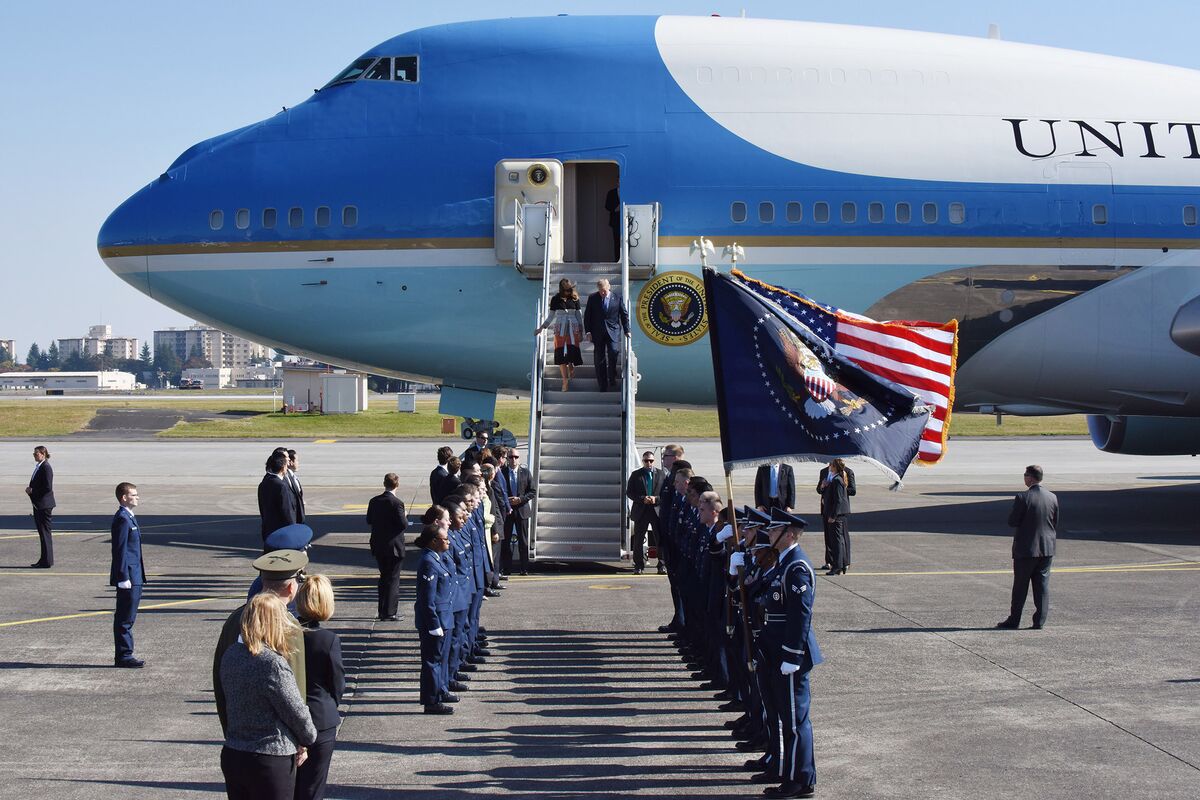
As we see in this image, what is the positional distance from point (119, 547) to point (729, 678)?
19.9 ft

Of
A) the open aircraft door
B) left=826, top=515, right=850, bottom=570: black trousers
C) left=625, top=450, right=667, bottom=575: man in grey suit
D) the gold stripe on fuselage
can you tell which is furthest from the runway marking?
left=826, top=515, right=850, bottom=570: black trousers

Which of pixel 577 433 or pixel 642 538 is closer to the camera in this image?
pixel 642 538

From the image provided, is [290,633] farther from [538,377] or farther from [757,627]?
[538,377]

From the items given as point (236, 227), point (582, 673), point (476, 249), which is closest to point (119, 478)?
point (236, 227)

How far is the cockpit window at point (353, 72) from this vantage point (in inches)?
822

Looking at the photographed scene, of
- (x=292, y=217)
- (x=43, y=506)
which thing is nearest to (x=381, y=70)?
(x=292, y=217)

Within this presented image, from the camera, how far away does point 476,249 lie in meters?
20.0

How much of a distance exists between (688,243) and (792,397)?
10173 millimetres

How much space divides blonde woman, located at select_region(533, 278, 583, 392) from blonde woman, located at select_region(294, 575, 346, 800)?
41.0 feet

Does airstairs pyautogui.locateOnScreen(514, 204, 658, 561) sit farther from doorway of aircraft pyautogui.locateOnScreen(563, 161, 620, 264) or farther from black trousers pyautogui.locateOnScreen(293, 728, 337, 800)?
black trousers pyautogui.locateOnScreen(293, 728, 337, 800)

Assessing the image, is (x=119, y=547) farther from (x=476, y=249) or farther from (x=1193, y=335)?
(x=1193, y=335)

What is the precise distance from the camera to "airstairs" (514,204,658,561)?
17.7 metres

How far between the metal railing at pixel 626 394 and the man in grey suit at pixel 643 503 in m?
0.19

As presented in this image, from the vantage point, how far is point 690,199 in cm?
1995
